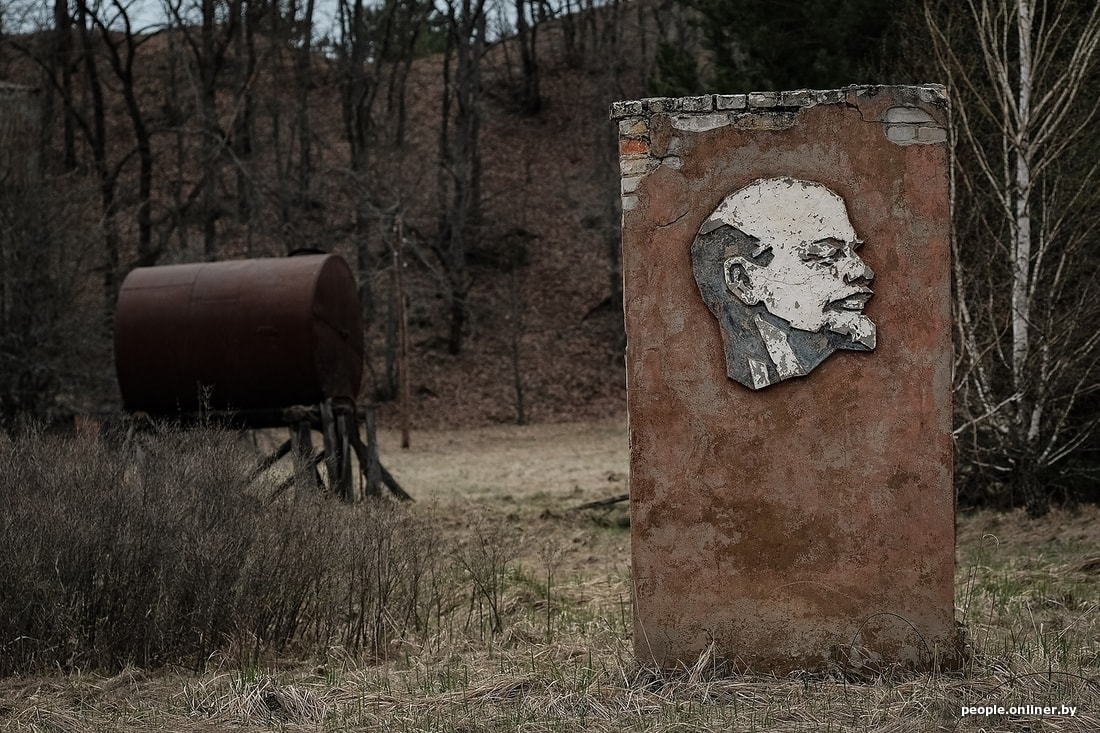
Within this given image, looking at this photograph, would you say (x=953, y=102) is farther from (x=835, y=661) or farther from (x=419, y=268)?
(x=419, y=268)

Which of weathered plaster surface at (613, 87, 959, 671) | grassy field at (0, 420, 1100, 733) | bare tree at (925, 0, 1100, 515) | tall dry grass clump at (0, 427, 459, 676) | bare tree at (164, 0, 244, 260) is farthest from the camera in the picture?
bare tree at (164, 0, 244, 260)

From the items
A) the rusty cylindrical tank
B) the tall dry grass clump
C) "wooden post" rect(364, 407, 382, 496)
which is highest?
the rusty cylindrical tank

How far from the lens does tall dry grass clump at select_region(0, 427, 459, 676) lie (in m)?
6.43

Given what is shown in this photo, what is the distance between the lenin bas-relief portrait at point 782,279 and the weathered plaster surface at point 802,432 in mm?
29

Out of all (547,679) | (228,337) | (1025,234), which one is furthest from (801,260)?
(228,337)

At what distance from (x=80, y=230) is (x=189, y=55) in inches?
575

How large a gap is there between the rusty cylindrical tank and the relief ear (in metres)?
8.01

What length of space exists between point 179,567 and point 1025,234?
26.1ft

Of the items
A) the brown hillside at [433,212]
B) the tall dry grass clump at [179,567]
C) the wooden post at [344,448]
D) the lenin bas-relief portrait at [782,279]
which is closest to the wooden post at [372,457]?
the wooden post at [344,448]

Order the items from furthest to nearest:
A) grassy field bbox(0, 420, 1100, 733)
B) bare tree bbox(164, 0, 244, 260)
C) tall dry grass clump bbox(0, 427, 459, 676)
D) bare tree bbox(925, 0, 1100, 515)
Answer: bare tree bbox(164, 0, 244, 260)
bare tree bbox(925, 0, 1100, 515)
tall dry grass clump bbox(0, 427, 459, 676)
grassy field bbox(0, 420, 1100, 733)

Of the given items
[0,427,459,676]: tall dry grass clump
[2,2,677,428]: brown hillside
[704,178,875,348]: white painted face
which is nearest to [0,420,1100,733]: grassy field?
[0,427,459,676]: tall dry grass clump

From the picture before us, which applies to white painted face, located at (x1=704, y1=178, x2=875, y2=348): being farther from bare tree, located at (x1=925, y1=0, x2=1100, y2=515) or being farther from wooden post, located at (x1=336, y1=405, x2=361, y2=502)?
wooden post, located at (x1=336, y1=405, x2=361, y2=502)

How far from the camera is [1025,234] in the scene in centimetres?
1116

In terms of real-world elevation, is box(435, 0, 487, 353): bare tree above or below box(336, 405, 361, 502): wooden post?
above
